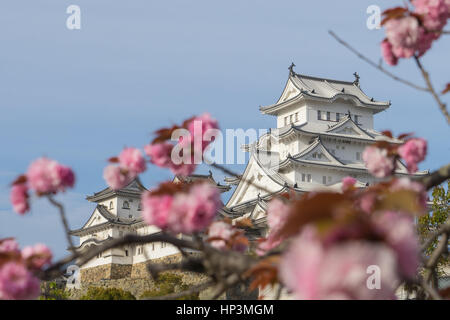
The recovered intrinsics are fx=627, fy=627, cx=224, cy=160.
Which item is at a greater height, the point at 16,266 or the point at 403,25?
the point at 403,25

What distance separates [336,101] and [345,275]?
120ft

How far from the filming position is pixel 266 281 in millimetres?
2709

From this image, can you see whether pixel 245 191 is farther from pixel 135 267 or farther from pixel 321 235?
pixel 321 235

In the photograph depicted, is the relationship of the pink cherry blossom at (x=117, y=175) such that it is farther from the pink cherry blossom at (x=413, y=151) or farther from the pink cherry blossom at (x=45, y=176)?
the pink cherry blossom at (x=413, y=151)

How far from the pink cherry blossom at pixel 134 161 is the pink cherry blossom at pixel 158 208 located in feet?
3.67

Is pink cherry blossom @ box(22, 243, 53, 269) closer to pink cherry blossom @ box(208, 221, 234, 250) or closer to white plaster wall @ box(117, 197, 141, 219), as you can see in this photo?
pink cherry blossom @ box(208, 221, 234, 250)

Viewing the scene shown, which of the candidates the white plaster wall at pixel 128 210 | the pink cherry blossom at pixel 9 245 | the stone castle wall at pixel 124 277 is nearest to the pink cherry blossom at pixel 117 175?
the pink cherry blossom at pixel 9 245

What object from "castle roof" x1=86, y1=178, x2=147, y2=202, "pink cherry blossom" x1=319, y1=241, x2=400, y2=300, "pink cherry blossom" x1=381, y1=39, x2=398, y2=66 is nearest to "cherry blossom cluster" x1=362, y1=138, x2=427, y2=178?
"pink cherry blossom" x1=381, y1=39, x2=398, y2=66

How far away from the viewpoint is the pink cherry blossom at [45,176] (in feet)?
12.6

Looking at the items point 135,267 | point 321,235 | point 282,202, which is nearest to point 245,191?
point 135,267

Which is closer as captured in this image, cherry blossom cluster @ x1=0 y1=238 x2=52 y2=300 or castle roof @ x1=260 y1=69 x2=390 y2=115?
cherry blossom cluster @ x1=0 y1=238 x2=52 y2=300

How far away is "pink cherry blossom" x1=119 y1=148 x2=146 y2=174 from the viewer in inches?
169

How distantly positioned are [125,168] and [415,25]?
214 centimetres

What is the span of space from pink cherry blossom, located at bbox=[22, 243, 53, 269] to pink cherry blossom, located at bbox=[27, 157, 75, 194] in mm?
578
